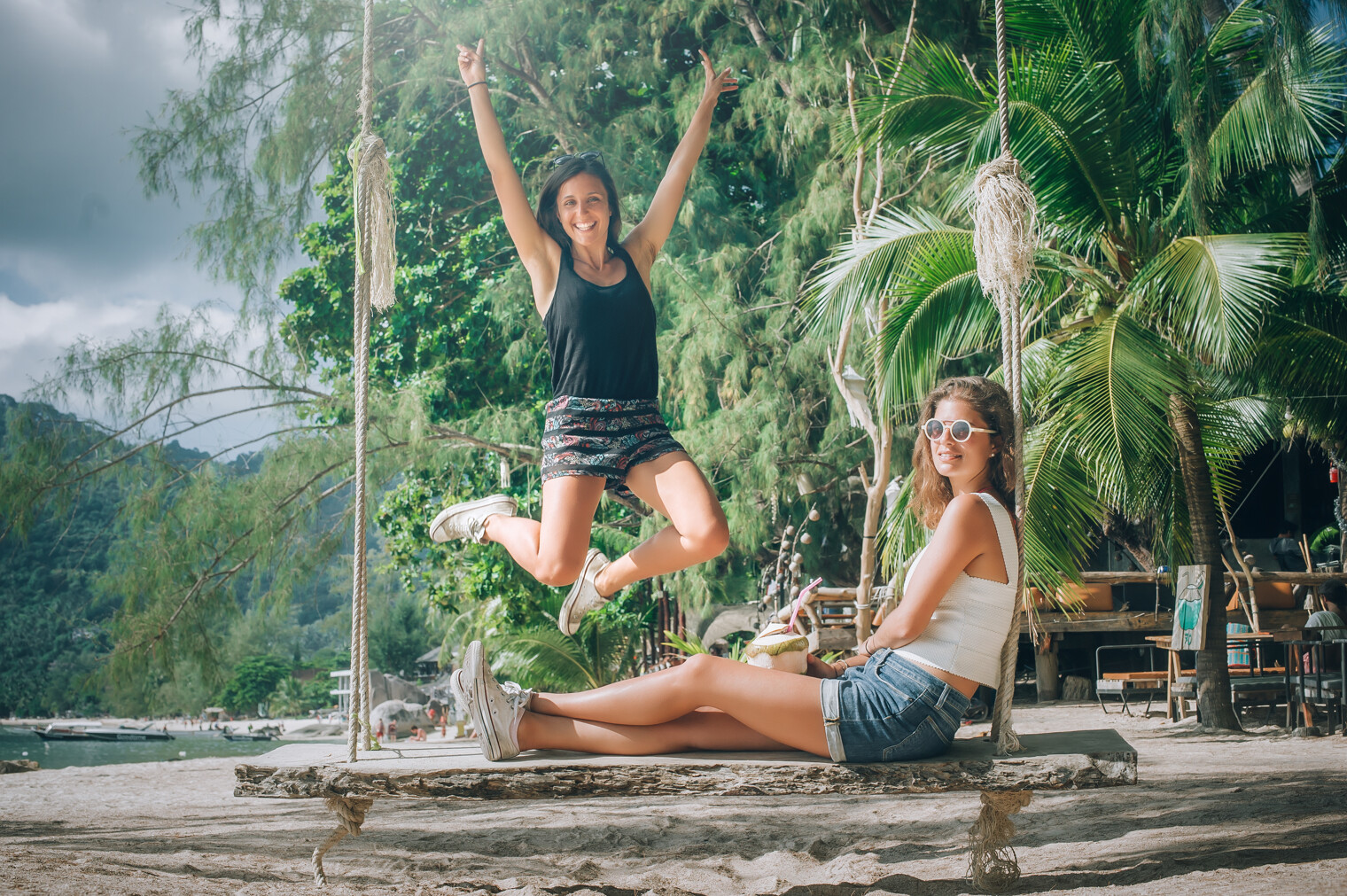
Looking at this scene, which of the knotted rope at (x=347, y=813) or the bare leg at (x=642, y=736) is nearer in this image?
the bare leg at (x=642, y=736)

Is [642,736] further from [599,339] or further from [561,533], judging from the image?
[599,339]

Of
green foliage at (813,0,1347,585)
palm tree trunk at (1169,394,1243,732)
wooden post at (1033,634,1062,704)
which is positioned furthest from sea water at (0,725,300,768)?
palm tree trunk at (1169,394,1243,732)

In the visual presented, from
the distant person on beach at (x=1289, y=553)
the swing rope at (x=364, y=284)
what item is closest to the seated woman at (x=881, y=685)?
the swing rope at (x=364, y=284)

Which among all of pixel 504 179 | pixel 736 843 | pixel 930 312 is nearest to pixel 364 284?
pixel 504 179

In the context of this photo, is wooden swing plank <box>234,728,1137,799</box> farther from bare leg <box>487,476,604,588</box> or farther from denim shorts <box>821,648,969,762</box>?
bare leg <box>487,476,604,588</box>

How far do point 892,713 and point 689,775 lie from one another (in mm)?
500

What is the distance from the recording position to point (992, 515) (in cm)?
247

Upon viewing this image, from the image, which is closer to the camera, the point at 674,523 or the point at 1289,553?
the point at 674,523

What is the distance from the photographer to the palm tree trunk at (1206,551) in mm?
6812

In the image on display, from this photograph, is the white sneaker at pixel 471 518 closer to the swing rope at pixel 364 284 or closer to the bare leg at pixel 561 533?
the bare leg at pixel 561 533

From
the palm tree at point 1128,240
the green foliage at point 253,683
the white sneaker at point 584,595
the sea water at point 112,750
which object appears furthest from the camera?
the green foliage at point 253,683

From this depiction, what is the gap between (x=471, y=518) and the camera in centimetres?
336

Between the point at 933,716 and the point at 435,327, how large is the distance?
411 inches

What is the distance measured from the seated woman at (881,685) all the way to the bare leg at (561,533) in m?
0.40
